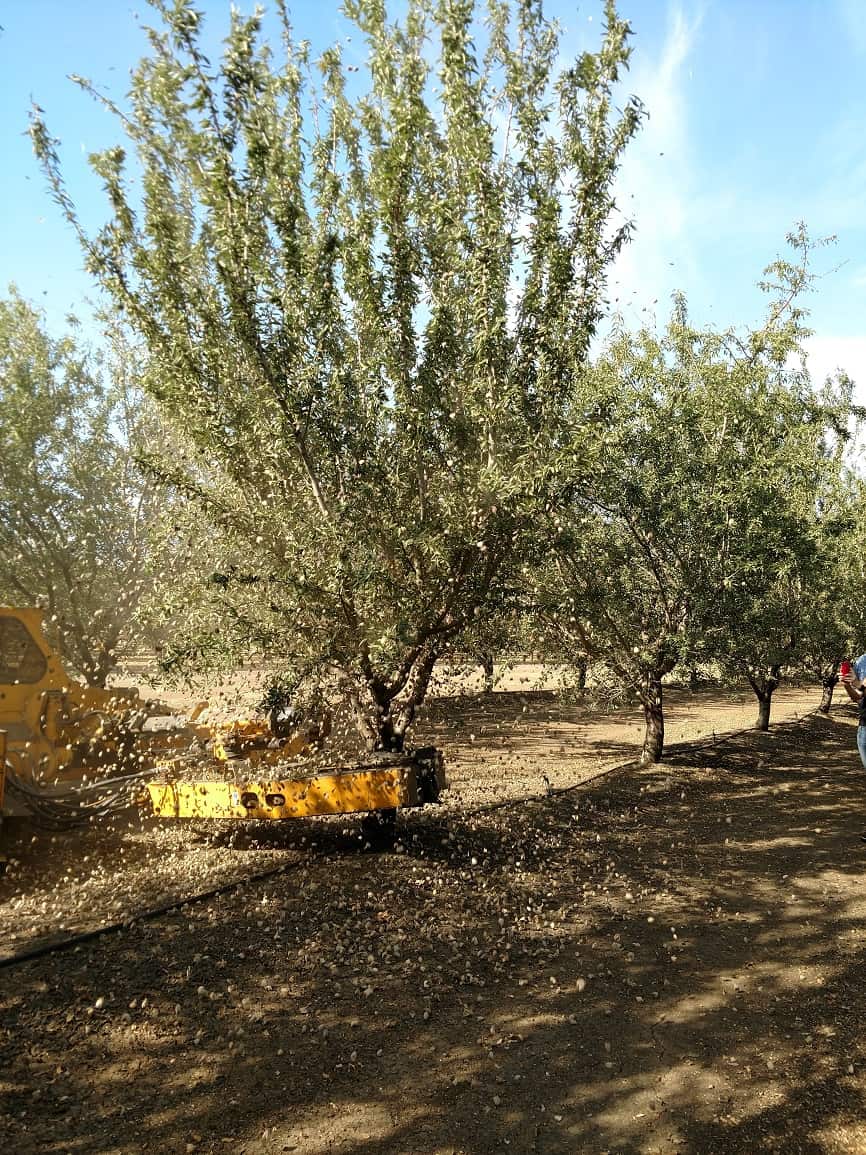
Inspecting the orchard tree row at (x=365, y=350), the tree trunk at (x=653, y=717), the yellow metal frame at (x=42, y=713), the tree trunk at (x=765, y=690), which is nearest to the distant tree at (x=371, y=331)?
the orchard tree row at (x=365, y=350)

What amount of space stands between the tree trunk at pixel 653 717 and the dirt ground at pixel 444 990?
4.00 m

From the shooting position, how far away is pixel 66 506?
15.1 metres

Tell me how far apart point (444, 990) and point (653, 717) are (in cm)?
1009

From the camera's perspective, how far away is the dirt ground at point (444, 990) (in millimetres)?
4266

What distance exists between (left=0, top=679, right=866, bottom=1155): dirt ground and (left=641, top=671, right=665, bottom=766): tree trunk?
4.00 meters

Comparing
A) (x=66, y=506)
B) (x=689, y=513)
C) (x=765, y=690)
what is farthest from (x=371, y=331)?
→ (x=765, y=690)

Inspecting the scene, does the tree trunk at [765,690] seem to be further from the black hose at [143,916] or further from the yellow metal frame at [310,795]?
the yellow metal frame at [310,795]

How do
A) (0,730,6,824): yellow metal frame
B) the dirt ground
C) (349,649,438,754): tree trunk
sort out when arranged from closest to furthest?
the dirt ground
(0,730,6,824): yellow metal frame
(349,649,438,754): tree trunk

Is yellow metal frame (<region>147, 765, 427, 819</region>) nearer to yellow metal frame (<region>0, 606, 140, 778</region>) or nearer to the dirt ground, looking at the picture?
the dirt ground

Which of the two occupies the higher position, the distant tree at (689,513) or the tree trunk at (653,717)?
the distant tree at (689,513)

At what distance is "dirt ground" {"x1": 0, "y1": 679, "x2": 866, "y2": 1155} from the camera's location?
427 centimetres

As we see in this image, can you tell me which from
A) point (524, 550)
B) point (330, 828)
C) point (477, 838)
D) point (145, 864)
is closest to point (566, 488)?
point (524, 550)

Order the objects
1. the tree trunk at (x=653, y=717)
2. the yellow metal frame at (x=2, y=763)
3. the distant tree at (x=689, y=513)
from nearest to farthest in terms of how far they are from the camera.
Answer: the yellow metal frame at (x=2, y=763)
the distant tree at (x=689, y=513)
the tree trunk at (x=653, y=717)

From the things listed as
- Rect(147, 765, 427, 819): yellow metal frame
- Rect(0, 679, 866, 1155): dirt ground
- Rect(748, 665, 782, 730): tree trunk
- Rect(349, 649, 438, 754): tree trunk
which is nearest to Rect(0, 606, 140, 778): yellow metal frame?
Rect(0, 679, 866, 1155): dirt ground
